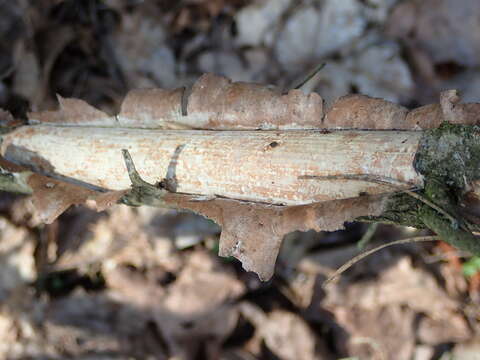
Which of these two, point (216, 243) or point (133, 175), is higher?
point (133, 175)

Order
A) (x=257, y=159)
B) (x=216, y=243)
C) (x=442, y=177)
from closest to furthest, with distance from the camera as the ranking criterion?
1. (x=442, y=177)
2. (x=257, y=159)
3. (x=216, y=243)

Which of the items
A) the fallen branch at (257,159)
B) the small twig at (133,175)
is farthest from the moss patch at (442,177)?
the small twig at (133,175)

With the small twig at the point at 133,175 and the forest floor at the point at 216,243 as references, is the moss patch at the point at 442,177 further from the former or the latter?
the forest floor at the point at 216,243

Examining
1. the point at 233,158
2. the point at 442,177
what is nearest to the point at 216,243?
the point at 233,158

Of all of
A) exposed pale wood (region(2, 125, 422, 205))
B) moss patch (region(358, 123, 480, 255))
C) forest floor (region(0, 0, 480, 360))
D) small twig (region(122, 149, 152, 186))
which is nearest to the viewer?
moss patch (region(358, 123, 480, 255))

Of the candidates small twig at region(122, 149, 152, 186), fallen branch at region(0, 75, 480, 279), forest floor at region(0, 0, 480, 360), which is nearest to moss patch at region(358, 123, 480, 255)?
fallen branch at region(0, 75, 480, 279)

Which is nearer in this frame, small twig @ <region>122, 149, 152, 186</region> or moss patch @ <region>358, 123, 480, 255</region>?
moss patch @ <region>358, 123, 480, 255</region>

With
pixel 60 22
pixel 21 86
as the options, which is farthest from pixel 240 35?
pixel 21 86

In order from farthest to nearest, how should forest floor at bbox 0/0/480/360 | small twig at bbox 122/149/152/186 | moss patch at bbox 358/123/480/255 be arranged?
1. forest floor at bbox 0/0/480/360
2. small twig at bbox 122/149/152/186
3. moss patch at bbox 358/123/480/255

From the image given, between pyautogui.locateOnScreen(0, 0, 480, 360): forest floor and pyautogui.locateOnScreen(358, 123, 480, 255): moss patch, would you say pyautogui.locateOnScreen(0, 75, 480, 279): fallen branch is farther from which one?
pyautogui.locateOnScreen(0, 0, 480, 360): forest floor

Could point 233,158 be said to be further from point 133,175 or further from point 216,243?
point 216,243
